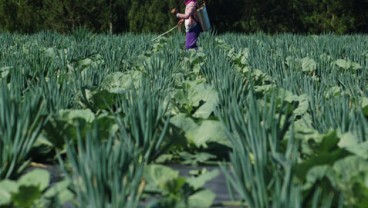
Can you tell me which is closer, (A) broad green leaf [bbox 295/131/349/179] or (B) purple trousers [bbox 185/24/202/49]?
(A) broad green leaf [bbox 295/131/349/179]

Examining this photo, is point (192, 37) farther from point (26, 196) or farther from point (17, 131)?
point (26, 196)

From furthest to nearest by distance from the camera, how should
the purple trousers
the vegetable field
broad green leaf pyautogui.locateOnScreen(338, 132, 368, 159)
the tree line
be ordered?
the tree line, the purple trousers, broad green leaf pyautogui.locateOnScreen(338, 132, 368, 159), the vegetable field

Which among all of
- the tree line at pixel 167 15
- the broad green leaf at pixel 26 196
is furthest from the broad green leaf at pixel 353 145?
the tree line at pixel 167 15

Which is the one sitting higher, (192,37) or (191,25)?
(191,25)

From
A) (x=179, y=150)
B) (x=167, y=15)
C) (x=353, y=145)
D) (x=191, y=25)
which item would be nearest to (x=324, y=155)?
(x=353, y=145)

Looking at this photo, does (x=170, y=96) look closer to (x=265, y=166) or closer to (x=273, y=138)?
(x=273, y=138)

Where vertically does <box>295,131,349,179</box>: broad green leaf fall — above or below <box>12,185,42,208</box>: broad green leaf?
above

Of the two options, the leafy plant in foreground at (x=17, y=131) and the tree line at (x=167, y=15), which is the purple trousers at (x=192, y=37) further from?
the tree line at (x=167, y=15)

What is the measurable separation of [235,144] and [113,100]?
2.51 feet

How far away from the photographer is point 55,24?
12008 mm

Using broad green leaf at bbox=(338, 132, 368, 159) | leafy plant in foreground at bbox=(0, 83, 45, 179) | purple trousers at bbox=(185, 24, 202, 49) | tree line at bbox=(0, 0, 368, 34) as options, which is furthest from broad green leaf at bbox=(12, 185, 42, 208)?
tree line at bbox=(0, 0, 368, 34)

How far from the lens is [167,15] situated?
41.3ft

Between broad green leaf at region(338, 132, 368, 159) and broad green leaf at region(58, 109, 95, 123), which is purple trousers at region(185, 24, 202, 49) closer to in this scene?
broad green leaf at region(58, 109, 95, 123)

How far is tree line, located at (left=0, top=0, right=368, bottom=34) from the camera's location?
472 inches
